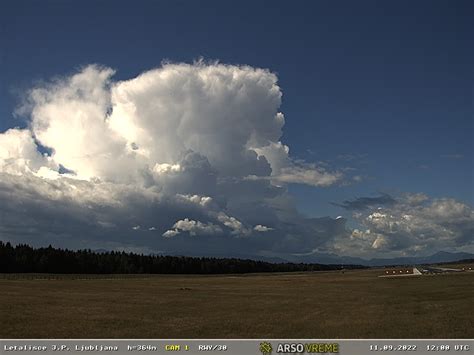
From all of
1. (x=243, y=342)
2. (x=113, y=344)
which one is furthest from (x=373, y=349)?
(x=113, y=344)

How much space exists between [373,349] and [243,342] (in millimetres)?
8565

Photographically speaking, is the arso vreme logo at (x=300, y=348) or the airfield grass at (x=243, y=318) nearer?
the arso vreme logo at (x=300, y=348)

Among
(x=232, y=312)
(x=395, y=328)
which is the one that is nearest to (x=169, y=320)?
(x=232, y=312)

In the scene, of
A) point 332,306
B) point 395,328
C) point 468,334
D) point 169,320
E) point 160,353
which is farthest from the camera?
point 332,306

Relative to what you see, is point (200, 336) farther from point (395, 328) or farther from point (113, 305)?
point (113, 305)

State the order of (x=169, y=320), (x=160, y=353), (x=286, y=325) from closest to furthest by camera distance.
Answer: (x=160, y=353) < (x=286, y=325) < (x=169, y=320)

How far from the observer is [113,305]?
192 feet

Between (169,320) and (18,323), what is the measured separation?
515 inches

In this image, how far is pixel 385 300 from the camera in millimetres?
63156

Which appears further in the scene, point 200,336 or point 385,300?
point 385,300

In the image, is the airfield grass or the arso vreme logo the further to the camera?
the airfield grass

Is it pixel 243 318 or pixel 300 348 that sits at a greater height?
pixel 243 318

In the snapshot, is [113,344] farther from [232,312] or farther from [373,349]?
[232,312]

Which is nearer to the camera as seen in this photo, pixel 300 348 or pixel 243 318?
pixel 300 348
